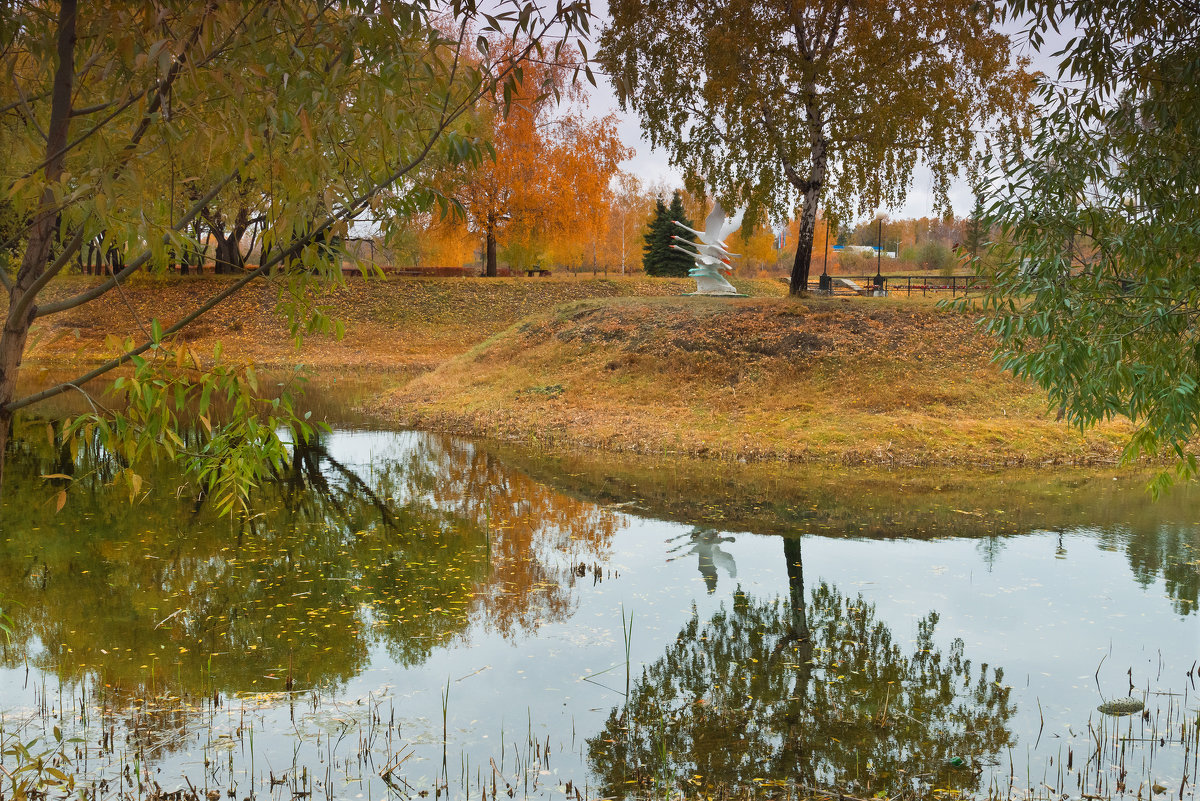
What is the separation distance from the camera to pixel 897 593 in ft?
30.9

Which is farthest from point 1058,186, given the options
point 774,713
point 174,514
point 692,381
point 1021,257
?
point 692,381

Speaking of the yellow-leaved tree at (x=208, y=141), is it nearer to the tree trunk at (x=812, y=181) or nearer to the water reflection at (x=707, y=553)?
the water reflection at (x=707, y=553)

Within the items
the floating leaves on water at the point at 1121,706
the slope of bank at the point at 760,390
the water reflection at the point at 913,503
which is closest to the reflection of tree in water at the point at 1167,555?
the water reflection at the point at 913,503

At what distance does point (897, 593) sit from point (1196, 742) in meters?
3.49

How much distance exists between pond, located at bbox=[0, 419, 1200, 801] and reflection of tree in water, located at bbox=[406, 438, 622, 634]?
65 mm

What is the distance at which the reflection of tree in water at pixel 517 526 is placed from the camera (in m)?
9.06

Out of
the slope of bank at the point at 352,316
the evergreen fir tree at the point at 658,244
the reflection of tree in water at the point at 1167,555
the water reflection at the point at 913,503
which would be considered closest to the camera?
the reflection of tree in water at the point at 1167,555

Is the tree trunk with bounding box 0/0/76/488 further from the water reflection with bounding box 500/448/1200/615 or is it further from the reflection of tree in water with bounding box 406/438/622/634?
the water reflection with bounding box 500/448/1200/615

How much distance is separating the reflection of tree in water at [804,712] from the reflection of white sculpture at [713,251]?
66.8ft

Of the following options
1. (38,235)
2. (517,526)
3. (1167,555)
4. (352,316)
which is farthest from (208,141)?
(352,316)

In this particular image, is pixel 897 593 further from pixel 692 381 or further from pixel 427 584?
pixel 692 381

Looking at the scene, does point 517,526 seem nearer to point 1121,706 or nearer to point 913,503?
point 913,503

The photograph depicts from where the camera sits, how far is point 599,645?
7914 mm

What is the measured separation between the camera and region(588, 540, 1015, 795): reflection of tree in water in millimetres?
5734
